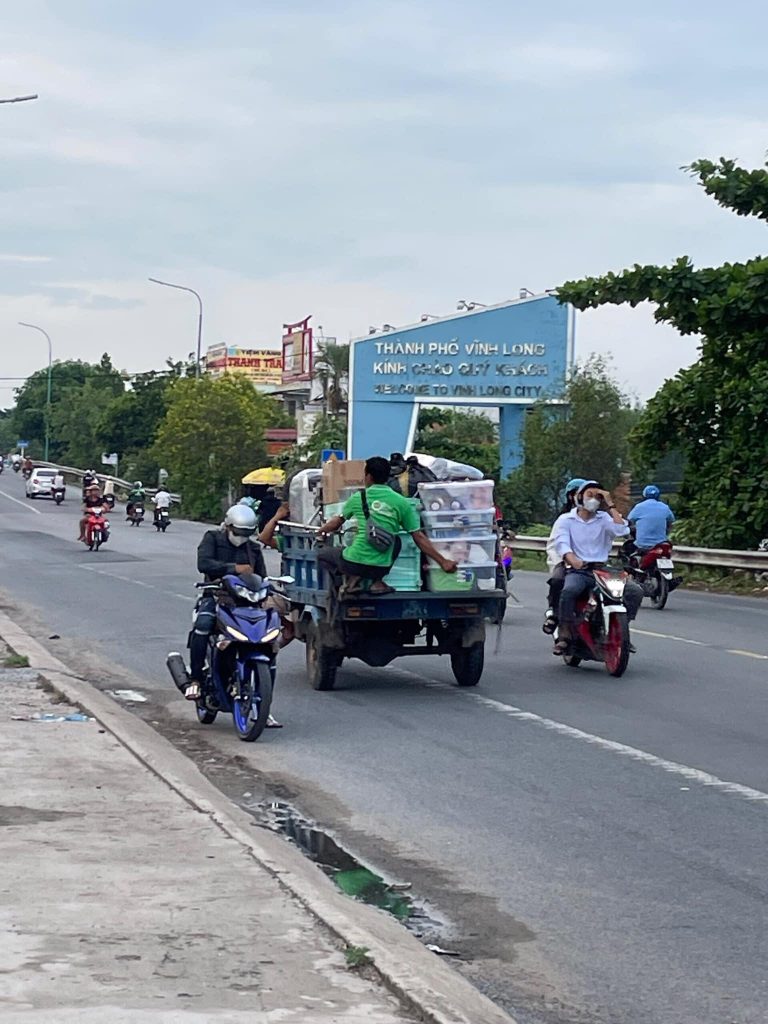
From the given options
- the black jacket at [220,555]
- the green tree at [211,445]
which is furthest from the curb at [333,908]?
the green tree at [211,445]

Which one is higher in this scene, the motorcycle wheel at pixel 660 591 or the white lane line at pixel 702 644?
the motorcycle wheel at pixel 660 591

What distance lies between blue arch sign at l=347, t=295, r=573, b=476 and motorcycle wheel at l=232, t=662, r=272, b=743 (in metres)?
47.8

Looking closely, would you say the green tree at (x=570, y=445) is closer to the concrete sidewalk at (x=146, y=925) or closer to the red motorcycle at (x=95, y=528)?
the red motorcycle at (x=95, y=528)

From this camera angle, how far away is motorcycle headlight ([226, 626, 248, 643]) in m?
11.4

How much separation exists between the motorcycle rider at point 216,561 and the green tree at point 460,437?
4207cm

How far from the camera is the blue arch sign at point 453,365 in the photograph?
59.6 meters

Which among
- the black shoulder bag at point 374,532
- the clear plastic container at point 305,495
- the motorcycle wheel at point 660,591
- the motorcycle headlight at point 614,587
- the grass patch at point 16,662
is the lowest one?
the grass patch at point 16,662

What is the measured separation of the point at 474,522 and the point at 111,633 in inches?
289

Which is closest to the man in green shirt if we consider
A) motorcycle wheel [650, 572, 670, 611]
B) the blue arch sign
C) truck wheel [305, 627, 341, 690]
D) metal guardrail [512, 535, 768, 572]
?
truck wheel [305, 627, 341, 690]

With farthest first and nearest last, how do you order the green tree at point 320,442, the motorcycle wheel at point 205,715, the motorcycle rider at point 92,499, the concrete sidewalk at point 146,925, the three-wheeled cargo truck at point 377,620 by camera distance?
the green tree at point 320,442 → the motorcycle rider at point 92,499 → the three-wheeled cargo truck at point 377,620 → the motorcycle wheel at point 205,715 → the concrete sidewalk at point 146,925

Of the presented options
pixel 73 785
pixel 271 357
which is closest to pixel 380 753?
pixel 73 785

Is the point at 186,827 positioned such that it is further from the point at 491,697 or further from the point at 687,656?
the point at 687,656

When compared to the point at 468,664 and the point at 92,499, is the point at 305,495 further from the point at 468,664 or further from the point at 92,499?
the point at 92,499

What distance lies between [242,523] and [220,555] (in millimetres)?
310
